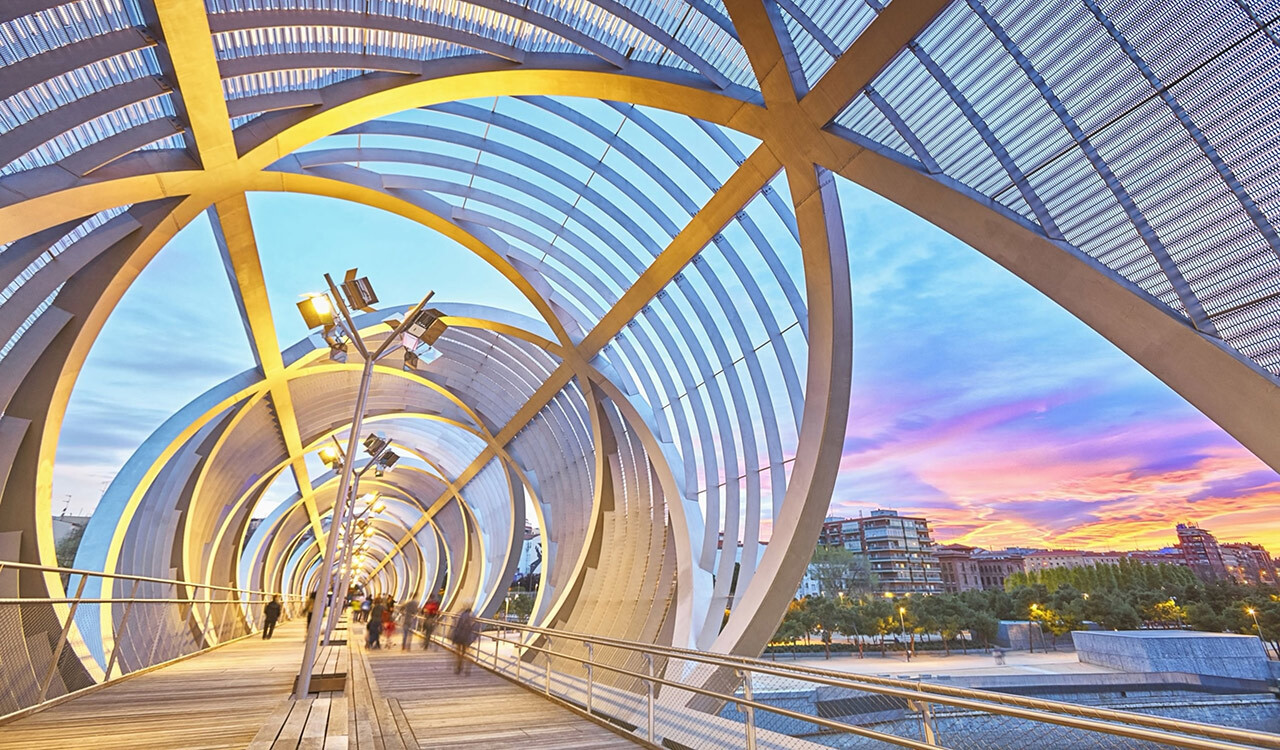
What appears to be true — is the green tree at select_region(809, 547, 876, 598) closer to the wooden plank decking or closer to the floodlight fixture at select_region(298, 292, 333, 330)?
the wooden plank decking

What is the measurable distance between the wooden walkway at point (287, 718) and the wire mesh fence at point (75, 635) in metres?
0.33

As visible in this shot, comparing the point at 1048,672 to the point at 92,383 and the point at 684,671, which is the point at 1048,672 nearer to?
the point at 684,671

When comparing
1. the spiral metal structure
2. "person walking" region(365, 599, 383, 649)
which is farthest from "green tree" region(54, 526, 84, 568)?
"person walking" region(365, 599, 383, 649)

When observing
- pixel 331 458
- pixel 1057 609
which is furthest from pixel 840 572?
pixel 331 458

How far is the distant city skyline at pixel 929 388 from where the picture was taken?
50.2 feet

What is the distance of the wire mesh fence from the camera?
5.92m

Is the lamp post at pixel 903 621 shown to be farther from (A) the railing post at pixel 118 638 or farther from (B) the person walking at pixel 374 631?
(A) the railing post at pixel 118 638

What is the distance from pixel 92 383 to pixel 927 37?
15914 mm

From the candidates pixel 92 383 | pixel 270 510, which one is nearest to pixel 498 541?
pixel 270 510

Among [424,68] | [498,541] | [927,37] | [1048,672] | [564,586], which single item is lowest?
[1048,672]

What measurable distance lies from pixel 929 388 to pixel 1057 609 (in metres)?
16.5

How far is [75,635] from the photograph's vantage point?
7.69 meters

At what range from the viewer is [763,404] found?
15.0 meters

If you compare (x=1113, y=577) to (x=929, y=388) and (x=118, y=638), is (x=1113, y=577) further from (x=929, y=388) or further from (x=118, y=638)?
(x=118, y=638)
